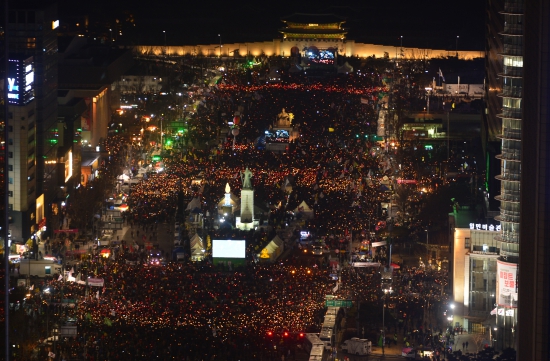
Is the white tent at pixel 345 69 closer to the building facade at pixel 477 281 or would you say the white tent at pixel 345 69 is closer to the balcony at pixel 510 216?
the building facade at pixel 477 281

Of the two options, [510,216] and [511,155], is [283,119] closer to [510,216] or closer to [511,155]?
[511,155]

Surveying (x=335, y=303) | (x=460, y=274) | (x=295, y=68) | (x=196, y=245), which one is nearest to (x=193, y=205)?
(x=196, y=245)

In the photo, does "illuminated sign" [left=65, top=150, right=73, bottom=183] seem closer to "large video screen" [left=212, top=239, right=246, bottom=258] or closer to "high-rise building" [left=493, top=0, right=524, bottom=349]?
"large video screen" [left=212, top=239, right=246, bottom=258]

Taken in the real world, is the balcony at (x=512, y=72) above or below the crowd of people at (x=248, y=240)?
above

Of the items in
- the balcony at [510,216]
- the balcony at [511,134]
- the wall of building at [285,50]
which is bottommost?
the balcony at [510,216]

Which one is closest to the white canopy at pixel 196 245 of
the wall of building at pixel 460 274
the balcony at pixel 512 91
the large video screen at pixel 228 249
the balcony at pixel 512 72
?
the large video screen at pixel 228 249

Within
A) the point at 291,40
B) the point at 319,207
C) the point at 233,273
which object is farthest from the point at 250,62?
the point at 233,273
